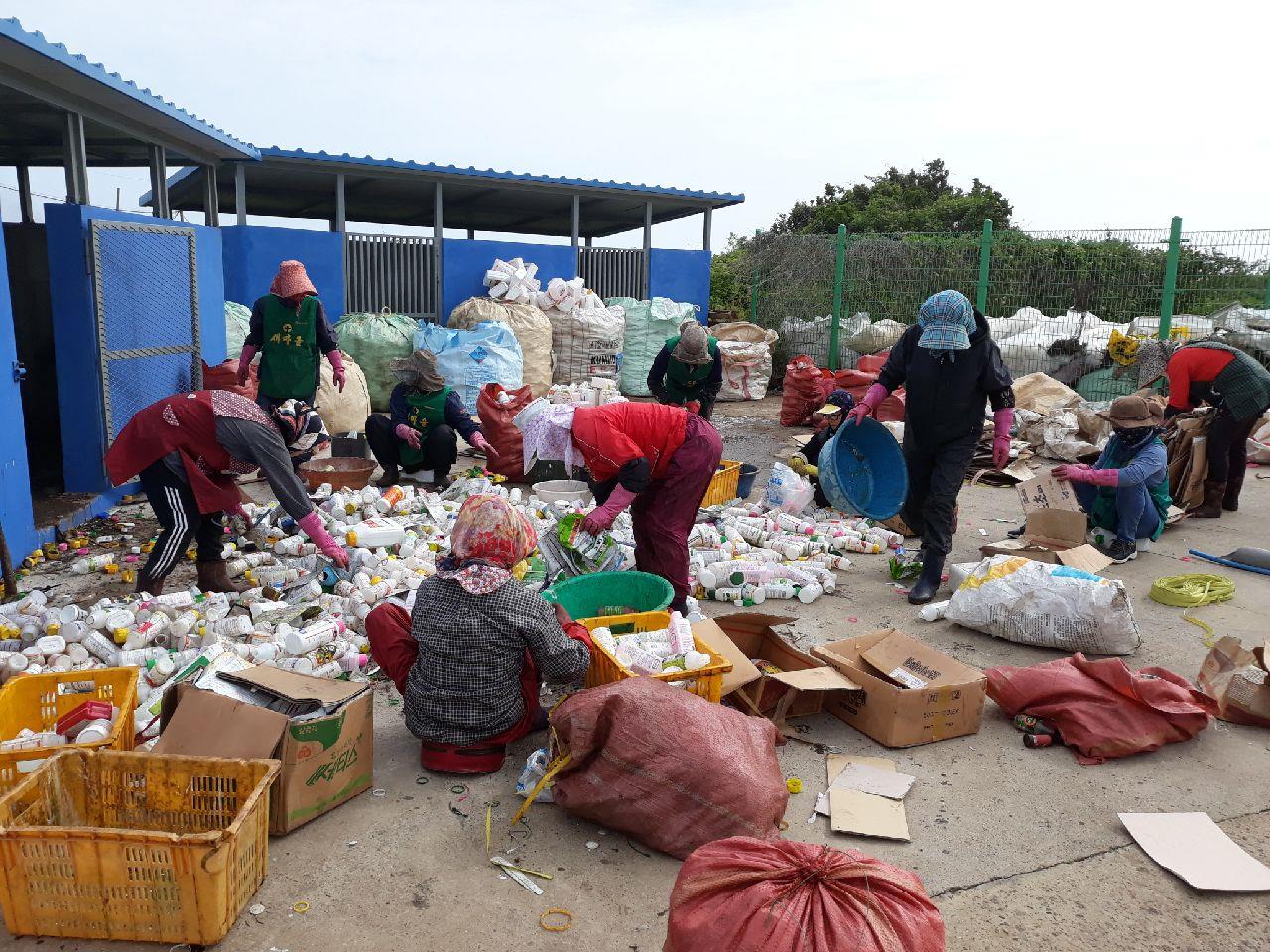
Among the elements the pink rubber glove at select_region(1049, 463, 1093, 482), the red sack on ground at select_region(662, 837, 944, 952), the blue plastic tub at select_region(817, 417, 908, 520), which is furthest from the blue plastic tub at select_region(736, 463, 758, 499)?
the red sack on ground at select_region(662, 837, 944, 952)

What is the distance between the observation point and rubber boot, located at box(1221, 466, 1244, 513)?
789 cm

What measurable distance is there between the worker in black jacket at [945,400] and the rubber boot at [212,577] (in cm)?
386

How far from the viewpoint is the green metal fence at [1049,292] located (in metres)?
11.4

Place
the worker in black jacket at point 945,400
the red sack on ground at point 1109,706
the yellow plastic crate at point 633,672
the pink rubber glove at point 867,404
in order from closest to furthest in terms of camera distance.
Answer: the yellow plastic crate at point 633,672, the red sack on ground at point 1109,706, the worker in black jacket at point 945,400, the pink rubber glove at point 867,404

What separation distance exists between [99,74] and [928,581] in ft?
20.4

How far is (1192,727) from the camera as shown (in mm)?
3760

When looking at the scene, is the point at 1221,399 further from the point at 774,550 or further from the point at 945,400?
the point at 774,550

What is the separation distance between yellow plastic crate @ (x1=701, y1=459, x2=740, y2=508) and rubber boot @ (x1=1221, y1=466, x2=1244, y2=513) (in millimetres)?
4156

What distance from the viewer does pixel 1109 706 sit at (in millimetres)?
3746

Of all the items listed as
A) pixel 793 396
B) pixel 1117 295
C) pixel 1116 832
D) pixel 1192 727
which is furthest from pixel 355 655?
pixel 1117 295

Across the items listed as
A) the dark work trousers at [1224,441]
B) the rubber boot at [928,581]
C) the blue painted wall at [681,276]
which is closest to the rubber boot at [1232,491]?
the dark work trousers at [1224,441]

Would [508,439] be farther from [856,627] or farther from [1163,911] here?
[1163,911]

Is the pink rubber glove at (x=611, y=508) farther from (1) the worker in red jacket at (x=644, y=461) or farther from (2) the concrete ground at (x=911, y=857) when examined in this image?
(2) the concrete ground at (x=911, y=857)

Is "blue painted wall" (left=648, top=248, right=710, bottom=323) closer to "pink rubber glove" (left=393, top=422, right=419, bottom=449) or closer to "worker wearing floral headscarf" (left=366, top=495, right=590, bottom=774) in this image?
"pink rubber glove" (left=393, top=422, right=419, bottom=449)
